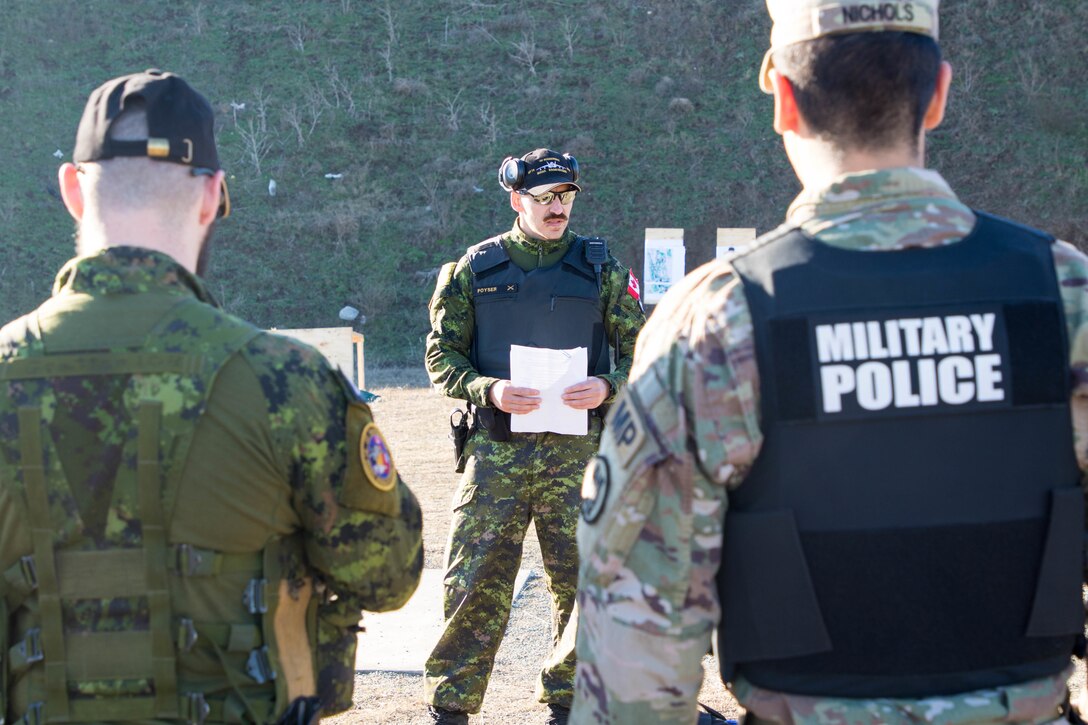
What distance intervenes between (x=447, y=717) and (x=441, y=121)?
55.5ft

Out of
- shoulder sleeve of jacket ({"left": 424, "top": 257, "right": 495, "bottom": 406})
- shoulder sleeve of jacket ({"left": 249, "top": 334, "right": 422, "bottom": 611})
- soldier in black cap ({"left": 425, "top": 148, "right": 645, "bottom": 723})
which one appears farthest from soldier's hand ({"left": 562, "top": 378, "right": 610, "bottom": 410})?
shoulder sleeve of jacket ({"left": 249, "top": 334, "right": 422, "bottom": 611})

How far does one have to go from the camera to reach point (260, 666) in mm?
2006

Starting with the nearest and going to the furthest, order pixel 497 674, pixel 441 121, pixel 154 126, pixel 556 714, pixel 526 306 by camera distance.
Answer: pixel 154 126, pixel 556 714, pixel 526 306, pixel 497 674, pixel 441 121

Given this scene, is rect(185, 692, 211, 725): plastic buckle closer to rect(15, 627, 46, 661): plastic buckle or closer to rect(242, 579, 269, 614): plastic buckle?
rect(242, 579, 269, 614): plastic buckle

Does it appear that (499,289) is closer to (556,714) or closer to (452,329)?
(452,329)

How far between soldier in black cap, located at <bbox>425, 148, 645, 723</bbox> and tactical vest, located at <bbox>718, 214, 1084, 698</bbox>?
2427mm

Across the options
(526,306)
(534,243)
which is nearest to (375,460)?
(526,306)

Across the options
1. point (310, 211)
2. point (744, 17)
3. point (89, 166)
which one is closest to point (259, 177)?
point (310, 211)

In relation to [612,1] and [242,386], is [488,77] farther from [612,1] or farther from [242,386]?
[242,386]

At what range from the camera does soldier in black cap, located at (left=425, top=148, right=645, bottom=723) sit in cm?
411

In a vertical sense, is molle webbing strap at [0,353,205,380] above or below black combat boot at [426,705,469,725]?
above

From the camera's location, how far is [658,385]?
178 cm

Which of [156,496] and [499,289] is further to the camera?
[499,289]

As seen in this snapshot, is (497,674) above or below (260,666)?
below
